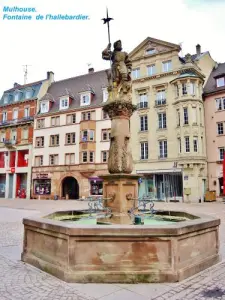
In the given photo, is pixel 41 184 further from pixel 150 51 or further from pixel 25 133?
pixel 150 51

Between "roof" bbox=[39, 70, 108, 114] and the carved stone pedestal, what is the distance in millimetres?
31703

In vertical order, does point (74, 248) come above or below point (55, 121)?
below

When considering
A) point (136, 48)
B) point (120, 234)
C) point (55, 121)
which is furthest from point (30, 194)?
point (120, 234)

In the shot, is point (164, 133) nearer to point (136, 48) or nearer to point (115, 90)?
point (136, 48)

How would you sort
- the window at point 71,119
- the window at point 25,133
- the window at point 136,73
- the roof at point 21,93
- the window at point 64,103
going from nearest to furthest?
the window at point 136,73 → the window at point 71,119 → the window at point 64,103 → the window at point 25,133 → the roof at point 21,93

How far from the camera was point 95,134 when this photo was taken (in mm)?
37719

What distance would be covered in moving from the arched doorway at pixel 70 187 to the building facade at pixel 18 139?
232 inches

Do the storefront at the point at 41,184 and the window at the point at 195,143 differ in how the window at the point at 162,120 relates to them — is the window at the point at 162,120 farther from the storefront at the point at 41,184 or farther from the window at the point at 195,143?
the storefront at the point at 41,184

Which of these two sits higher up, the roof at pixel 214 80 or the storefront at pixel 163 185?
the roof at pixel 214 80

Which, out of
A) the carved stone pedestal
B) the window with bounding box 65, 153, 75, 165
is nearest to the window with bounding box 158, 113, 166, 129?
the window with bounding box 65, 153, 75, 165

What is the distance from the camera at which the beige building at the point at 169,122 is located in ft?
104

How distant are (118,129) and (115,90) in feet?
4.15

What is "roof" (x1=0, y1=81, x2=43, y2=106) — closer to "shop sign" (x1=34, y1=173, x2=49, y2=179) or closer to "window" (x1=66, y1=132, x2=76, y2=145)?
"window" (x1=66, y1=132, x2=76, y2=145)

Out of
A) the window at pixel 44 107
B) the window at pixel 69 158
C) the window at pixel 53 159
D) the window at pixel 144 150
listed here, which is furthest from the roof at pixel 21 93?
the window at pixel 144 150
